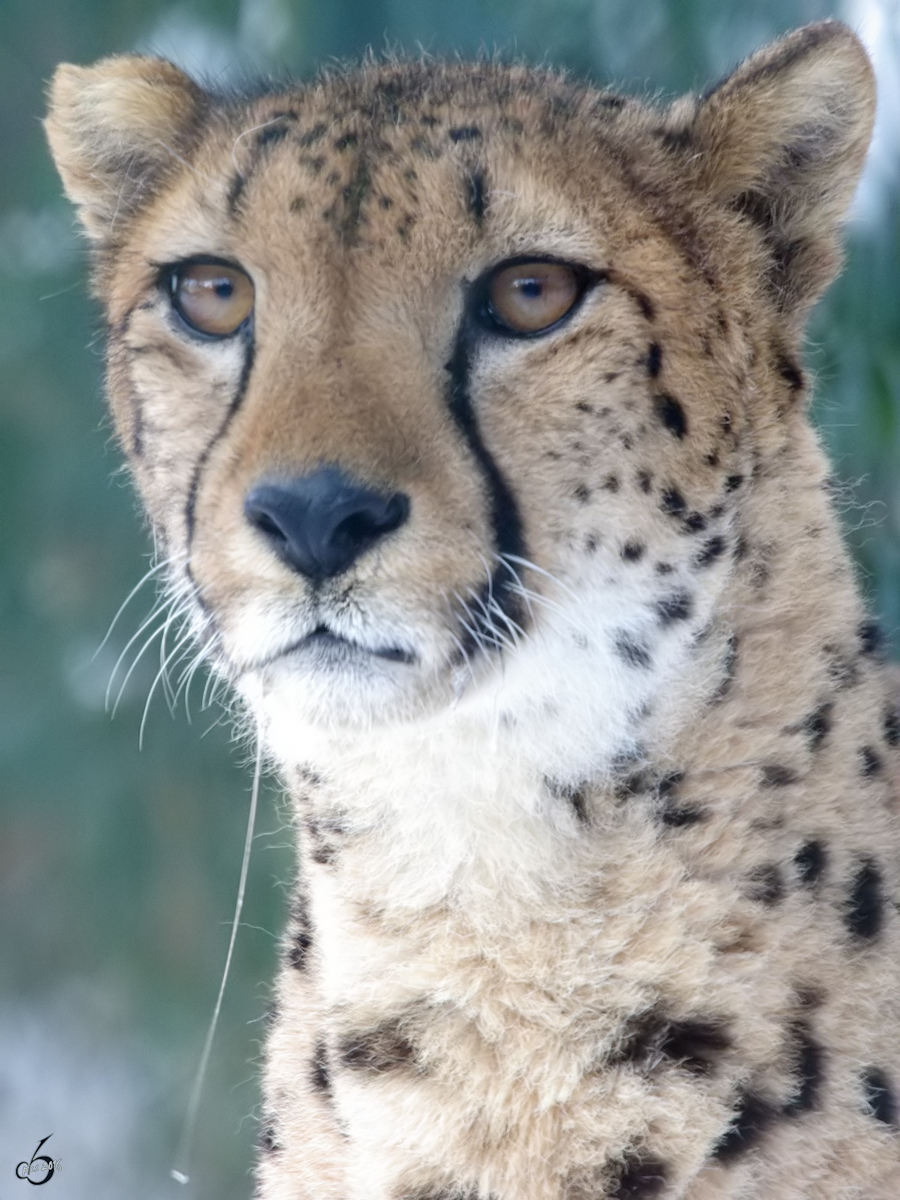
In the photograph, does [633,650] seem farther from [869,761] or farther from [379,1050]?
[379,1050]

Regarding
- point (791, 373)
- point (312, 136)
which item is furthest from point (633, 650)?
point (312, 136)

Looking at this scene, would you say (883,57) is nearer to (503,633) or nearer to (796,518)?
(796,518)

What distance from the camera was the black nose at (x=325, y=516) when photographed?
37.8 inches

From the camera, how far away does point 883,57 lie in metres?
1.57

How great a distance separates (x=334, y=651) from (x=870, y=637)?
0.47 m

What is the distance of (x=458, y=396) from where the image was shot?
3.55 feet

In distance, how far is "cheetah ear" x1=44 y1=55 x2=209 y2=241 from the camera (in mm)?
1377

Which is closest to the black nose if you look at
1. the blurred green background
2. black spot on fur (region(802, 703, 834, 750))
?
black spot on fur (region(802, 703, 834, 750))

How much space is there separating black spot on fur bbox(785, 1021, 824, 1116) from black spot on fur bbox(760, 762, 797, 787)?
172mm

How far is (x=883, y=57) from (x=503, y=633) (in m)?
0.88

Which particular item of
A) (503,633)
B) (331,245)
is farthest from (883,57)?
(503,633)

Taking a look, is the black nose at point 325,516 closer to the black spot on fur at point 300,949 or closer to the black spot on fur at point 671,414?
the black spot on fur at point 671,414

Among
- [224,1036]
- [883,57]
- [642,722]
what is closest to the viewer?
[642,722]

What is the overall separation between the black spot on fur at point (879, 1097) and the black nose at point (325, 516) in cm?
51
